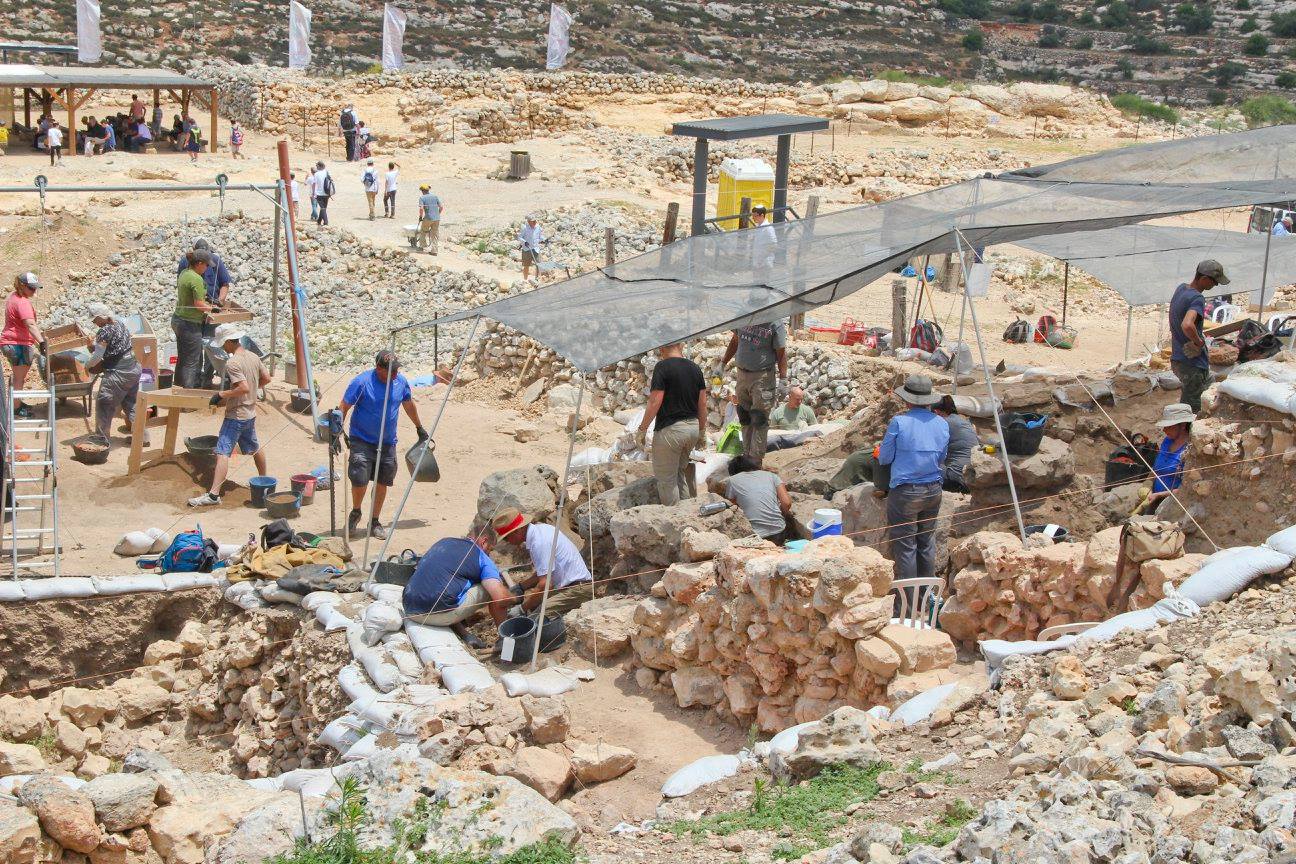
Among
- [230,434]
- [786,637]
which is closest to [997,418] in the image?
[786,637]

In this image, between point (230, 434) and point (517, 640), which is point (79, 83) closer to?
point (230, 434)

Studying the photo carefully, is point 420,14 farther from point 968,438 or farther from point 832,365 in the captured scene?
point 968,438

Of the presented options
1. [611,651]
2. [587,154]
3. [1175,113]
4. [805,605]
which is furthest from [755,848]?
[1175,113]

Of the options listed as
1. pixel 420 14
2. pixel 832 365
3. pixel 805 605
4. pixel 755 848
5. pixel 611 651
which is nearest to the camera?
pixel 755 848

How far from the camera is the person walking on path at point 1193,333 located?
32.4 feet

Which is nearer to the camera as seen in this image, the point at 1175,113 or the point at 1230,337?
the point at 1230,337

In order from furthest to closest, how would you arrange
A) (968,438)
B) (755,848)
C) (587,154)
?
(587,154) → (968,438) → (755,848)

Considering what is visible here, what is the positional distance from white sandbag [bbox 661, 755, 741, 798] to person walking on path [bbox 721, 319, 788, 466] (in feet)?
14.8

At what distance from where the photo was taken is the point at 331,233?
21.8 m

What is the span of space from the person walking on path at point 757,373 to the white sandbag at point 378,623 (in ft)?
12.0

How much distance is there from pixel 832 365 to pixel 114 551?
753cm

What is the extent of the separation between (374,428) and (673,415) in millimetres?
2415

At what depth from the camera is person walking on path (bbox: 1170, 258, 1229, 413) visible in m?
9.89

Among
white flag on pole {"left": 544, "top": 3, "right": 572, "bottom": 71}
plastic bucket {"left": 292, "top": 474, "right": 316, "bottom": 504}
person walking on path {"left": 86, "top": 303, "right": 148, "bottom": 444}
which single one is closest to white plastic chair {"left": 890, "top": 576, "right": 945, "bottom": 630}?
plastic bucket {"left": 292, "top": 474, "right": 316, "bottom": 504}
